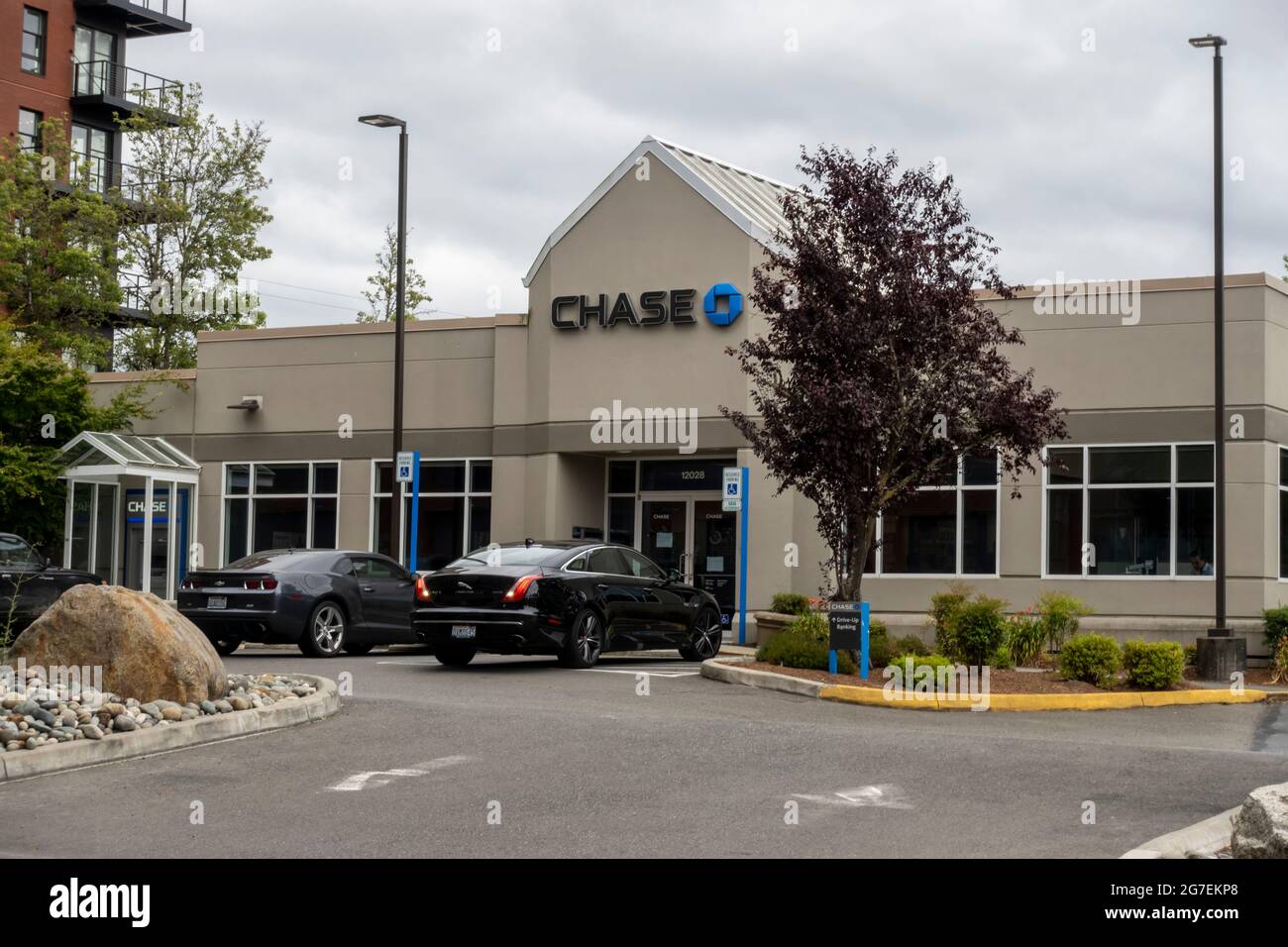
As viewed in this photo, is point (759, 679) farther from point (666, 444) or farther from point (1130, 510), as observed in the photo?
point (666, 444)

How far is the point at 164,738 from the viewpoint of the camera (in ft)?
38.0

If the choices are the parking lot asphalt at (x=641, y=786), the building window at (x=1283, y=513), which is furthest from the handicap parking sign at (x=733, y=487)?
the parking lot asphalt at (x=641, y=786)

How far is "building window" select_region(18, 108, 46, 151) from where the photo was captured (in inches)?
1976

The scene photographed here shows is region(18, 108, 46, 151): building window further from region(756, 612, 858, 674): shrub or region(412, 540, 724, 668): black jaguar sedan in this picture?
region(756, 612, 858, 674): shrub

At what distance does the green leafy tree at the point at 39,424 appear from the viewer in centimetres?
2841

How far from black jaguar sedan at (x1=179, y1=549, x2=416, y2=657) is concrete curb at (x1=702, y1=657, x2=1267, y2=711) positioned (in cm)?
493

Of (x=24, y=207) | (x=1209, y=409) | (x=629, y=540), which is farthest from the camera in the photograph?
(x=24, y=207)

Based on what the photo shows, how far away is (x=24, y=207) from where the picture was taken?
40.2 meters

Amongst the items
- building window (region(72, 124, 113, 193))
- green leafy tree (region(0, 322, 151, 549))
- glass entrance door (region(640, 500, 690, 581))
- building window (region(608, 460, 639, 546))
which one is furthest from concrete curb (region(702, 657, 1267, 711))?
building window (region(72, 124, 113, 193))

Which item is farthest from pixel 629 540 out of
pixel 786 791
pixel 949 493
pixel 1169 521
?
pixel 786 791

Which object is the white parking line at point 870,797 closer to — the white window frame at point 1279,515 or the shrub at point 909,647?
the shrub at point 909,647
